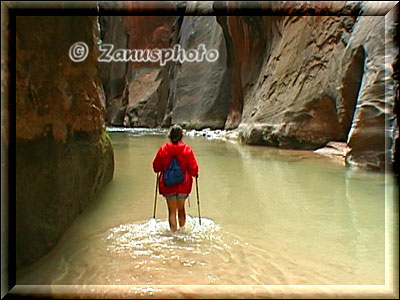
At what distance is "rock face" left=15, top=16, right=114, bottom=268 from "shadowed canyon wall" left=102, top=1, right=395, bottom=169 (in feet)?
2.16

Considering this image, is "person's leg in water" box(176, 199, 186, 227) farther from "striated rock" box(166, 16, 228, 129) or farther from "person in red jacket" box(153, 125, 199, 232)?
"striated rock" box(166, 16, 228, 129)

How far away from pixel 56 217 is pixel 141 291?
127 cm

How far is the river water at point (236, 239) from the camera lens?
2160 mm

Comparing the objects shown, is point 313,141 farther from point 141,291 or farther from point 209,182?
point 141,291

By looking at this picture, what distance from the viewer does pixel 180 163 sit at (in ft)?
9.67

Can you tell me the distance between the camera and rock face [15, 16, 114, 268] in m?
2.21

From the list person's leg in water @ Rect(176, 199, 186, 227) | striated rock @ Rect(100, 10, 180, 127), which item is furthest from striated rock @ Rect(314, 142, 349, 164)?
striated rock @ Rect(100, 10, 180, 127)

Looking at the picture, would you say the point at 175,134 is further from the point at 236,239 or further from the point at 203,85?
the point at 203,85

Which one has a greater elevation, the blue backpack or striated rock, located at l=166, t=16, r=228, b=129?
striated rock, located at l=166, t=16, r=228, b=129

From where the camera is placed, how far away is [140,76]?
39.9m

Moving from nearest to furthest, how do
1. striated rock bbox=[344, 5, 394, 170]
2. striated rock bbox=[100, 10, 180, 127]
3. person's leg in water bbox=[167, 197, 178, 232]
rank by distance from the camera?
person's leg in water bbox=[167, 197, 178, 232], striated rock bbox=[344, 5, 394, 170], striated rock bbox=[100, 10, 180, 127]

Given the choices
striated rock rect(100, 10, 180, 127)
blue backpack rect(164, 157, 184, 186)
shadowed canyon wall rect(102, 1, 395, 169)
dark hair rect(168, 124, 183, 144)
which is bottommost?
blue backpack rect(164, 157, 184, 186)

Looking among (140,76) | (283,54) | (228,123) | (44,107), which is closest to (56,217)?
(44,107)

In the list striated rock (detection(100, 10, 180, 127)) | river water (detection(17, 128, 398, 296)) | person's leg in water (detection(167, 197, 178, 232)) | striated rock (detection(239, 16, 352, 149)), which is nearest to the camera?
river water (detection(17, 128, 398, 296))
